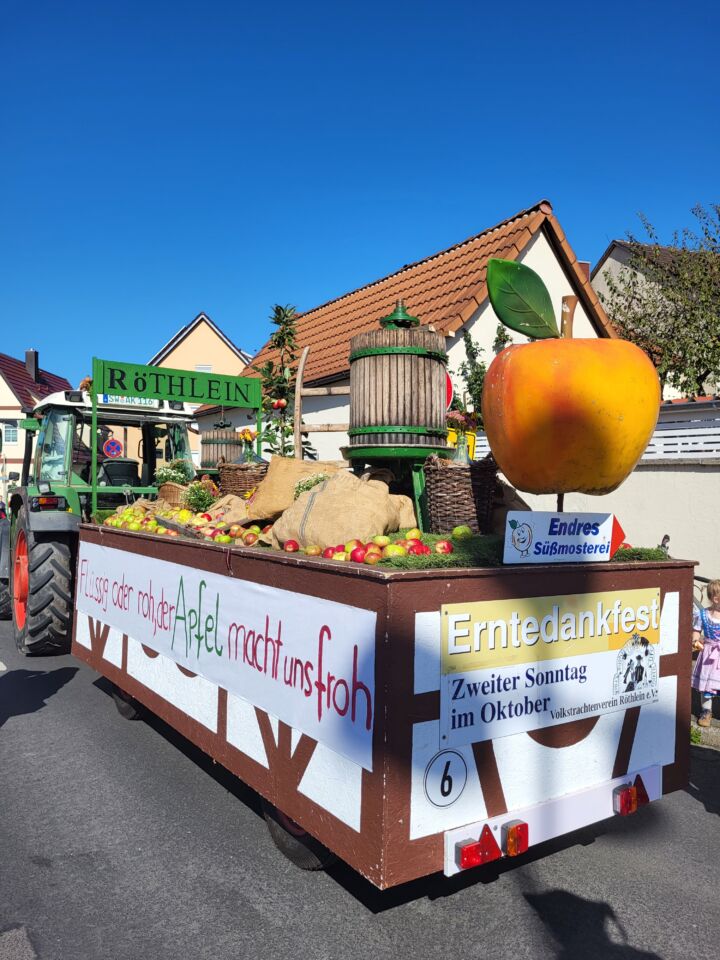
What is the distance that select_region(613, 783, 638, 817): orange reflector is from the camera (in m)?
3.17

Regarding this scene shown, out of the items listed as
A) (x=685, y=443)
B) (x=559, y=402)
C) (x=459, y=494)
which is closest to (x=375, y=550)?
(x=559, y=402)

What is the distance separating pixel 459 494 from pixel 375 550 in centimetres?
132

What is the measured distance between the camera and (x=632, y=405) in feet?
11.0

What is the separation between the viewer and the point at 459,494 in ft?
14.2

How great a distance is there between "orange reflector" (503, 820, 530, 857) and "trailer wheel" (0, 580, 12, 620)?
27.0ft

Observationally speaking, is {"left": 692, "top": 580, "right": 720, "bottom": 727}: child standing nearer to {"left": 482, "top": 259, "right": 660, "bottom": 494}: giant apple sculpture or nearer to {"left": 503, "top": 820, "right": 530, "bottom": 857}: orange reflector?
{"left": 482, "top": 259, "right": 660, "bottom": 494}: giant apple sculpture

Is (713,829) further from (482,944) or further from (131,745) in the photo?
(131,745)

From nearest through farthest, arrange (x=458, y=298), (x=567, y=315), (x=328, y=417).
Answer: (x=567, y=315) → (x=458, y=298) → (x=328, y=417)

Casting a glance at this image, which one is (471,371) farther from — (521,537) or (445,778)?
(445,778)

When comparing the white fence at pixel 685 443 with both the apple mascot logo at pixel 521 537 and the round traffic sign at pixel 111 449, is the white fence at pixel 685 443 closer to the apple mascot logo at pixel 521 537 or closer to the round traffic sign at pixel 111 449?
the apple mascot logo at pixel 521 537

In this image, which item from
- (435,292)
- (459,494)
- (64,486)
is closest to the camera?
(459,494)

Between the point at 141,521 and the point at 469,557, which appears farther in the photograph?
the point at 141,521

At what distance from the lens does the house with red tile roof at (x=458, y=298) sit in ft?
39.7

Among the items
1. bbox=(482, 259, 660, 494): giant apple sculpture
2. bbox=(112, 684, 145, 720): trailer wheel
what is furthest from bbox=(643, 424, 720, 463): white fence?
bbox=(112, 684, 145, 720): trailer wheel
